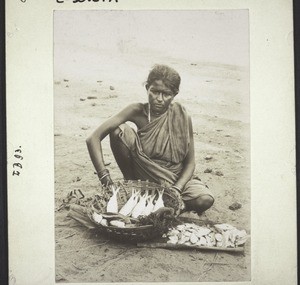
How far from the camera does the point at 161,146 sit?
1.32 meters

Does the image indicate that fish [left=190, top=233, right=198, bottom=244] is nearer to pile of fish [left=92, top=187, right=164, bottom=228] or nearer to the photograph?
the photograph

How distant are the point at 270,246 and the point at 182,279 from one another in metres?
0.28

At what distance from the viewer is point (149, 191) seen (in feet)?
4.35

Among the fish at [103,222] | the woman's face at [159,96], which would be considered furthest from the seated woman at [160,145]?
the fish at [103,222]

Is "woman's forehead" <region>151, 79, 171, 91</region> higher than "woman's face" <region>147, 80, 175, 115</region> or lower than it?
higher

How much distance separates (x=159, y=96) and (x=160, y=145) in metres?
0.15

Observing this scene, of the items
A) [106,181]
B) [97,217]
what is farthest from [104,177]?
[97,217]

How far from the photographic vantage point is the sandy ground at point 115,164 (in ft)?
4.27

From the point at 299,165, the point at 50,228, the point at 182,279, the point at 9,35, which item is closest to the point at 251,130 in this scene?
the point at 299,165

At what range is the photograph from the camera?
1304 millimetres

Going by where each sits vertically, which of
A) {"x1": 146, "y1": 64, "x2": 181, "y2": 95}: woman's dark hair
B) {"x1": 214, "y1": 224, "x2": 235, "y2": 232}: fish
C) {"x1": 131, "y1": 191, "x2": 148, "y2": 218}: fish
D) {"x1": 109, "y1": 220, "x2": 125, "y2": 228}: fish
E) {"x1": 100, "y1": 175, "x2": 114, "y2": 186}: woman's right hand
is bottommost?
{"x1": 214, "y1": 224, "x2": 235, "y2": 232}: fish

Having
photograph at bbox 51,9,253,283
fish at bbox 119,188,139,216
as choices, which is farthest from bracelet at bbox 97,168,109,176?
fish at bbox 119,188,139,216

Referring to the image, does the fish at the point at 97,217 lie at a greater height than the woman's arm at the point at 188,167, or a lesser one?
lesser

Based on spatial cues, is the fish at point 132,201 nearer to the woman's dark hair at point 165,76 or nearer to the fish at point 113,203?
the fish at point 113,203
